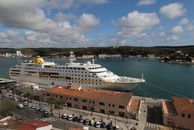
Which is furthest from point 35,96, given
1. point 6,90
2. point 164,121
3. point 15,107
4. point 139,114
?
point 164,121

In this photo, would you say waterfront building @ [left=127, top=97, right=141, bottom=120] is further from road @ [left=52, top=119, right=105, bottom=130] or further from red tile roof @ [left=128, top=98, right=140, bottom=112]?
road @ [left=52, top=119, right=105, bottom=130]

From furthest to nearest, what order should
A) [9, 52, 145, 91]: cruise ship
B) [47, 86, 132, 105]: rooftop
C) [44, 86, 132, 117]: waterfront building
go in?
[9, 52, 145, 91]: cruise ship → [47, 86, 132, 105]: rooftop → [44, 86, 132, 117]: waterfront building

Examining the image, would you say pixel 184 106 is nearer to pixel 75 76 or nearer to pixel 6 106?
pixel 6 106

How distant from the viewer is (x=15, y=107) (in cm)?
3650

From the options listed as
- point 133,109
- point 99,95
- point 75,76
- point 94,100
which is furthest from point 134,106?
point 75,76

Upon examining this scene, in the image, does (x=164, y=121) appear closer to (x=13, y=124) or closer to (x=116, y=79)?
(x=13, y=124)

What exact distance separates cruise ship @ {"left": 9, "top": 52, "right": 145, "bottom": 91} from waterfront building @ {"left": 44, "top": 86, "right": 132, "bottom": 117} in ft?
36.7

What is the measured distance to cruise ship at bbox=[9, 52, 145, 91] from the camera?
50.1m

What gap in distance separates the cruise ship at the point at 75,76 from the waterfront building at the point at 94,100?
1118 centimetres

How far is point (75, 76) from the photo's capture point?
176ft

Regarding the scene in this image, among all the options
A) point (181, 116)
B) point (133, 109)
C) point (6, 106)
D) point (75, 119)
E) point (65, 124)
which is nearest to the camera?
point (181, 116)

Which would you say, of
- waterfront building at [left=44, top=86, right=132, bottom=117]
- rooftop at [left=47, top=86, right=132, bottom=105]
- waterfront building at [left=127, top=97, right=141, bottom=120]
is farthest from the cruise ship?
waterfront building at [left=127, top=97, right=141, bottom=120]

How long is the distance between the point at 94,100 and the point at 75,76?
19.1 meters

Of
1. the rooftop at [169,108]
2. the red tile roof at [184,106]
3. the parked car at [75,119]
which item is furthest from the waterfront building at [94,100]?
the red tile roof at [184,106]
